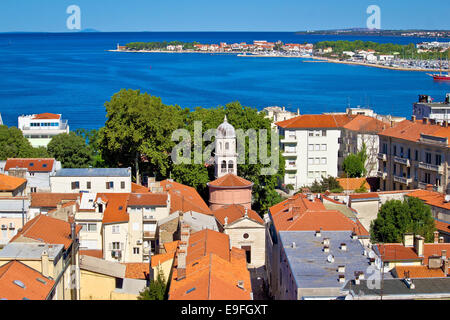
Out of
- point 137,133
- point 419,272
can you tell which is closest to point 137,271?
point 419,272

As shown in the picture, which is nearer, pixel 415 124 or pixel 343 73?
pixel 415 124

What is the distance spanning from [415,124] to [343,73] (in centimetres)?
11077

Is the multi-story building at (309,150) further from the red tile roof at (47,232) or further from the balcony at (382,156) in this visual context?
the red tile roof at (47,232)

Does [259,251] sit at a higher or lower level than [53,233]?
lower

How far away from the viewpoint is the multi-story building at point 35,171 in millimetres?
28422

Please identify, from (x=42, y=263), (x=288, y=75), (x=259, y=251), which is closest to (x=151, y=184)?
(x=259, y=251)

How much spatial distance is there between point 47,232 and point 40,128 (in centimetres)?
3389

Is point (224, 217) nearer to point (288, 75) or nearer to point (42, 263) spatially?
point (42, 263)

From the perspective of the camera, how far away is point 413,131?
32.2 m

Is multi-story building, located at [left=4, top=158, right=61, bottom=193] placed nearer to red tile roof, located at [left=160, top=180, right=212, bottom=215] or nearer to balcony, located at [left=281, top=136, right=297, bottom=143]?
red tile roof, located at [left=160, top=180, right=212, bottom=215]

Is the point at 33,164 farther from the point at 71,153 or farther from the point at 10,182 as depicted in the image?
the point at 71,153
